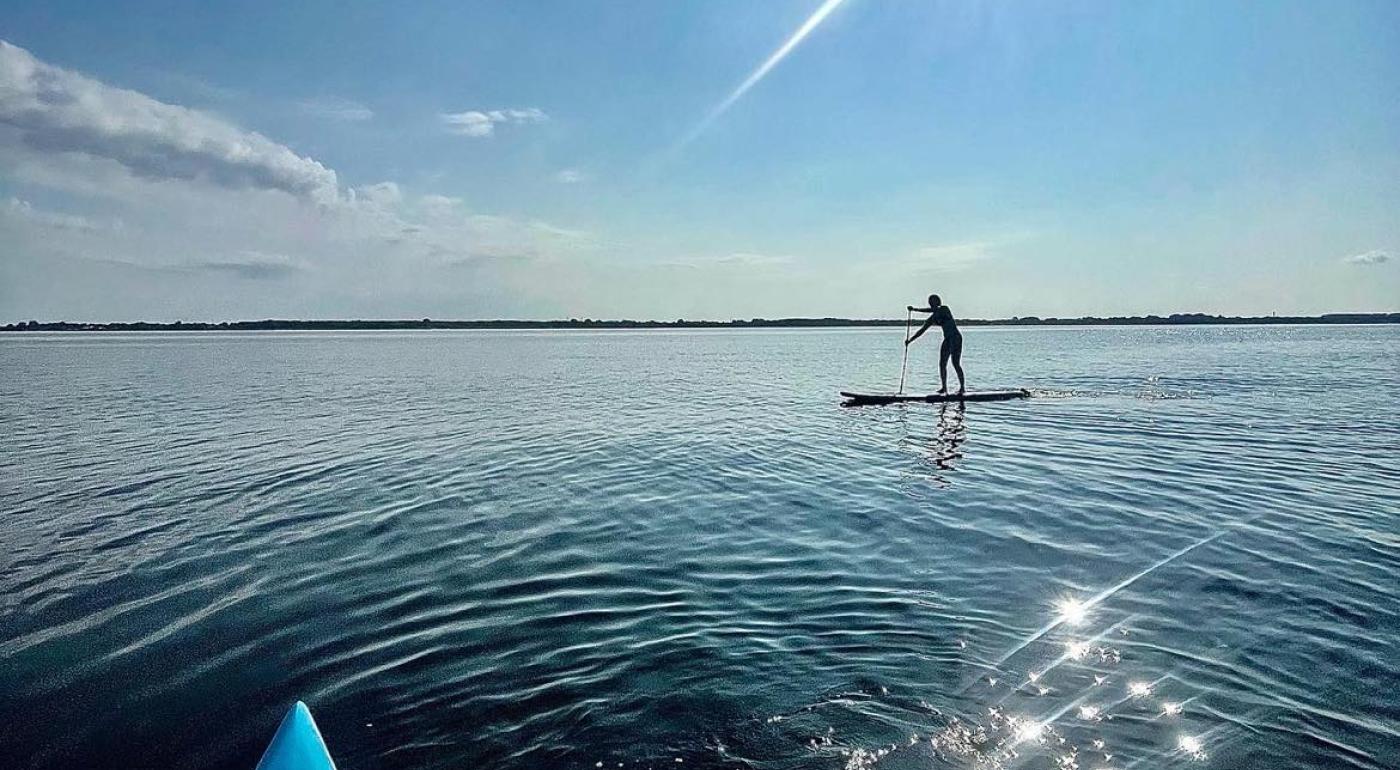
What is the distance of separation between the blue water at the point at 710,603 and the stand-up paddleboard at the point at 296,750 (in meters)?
0.70

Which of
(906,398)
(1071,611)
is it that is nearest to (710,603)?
(1071,611)

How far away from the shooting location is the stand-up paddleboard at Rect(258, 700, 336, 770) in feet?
Result: 14.1

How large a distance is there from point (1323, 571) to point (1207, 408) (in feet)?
65.5


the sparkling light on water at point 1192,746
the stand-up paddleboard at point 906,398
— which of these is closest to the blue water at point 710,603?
the sparkling light on water at point 1192,746

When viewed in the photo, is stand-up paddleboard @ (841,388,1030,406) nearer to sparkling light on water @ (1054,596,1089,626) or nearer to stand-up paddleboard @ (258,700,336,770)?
sparkling light on water @ (1054,596,1089,626)

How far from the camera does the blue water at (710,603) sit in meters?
5.31

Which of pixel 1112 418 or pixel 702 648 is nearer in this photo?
pixel 702 648

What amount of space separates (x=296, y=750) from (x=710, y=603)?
4.37 metres

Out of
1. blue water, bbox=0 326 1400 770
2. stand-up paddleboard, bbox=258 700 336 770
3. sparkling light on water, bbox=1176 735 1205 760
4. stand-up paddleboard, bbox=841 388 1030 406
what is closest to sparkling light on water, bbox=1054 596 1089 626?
blue water, bbox=0 326 1400 770

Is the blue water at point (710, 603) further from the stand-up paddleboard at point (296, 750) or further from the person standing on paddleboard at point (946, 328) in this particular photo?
the person standing on paddleboard at point (946, 328)

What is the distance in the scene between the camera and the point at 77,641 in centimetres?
728

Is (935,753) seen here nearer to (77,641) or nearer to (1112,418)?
(77,641)

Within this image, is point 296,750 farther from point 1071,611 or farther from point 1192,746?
point 1071,611

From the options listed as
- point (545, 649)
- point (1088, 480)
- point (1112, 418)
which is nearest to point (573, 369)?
point (1112, 418)
